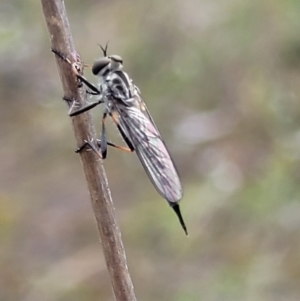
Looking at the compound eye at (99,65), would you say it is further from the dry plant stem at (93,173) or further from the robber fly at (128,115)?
the dry plant stem at (93,173)

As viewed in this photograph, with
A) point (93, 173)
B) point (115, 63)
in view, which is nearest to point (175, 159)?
point (115, 63)

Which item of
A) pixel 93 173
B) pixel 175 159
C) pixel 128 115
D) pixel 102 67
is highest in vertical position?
pixel 175 159

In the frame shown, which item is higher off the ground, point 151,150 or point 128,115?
point 128,115

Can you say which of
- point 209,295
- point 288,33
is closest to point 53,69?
point 288,33

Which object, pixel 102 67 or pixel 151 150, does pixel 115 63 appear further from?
pixel 151 150

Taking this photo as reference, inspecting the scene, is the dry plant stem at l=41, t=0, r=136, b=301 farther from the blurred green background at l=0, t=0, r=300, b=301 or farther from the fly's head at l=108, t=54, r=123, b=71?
the blurred green background at l=0, t=0, r=300, b=301

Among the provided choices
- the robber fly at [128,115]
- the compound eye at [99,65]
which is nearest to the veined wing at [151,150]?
the robber fly at [128,115]

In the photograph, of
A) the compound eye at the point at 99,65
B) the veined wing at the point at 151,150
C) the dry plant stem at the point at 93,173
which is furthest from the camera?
the compound eye at the point at 99,65
